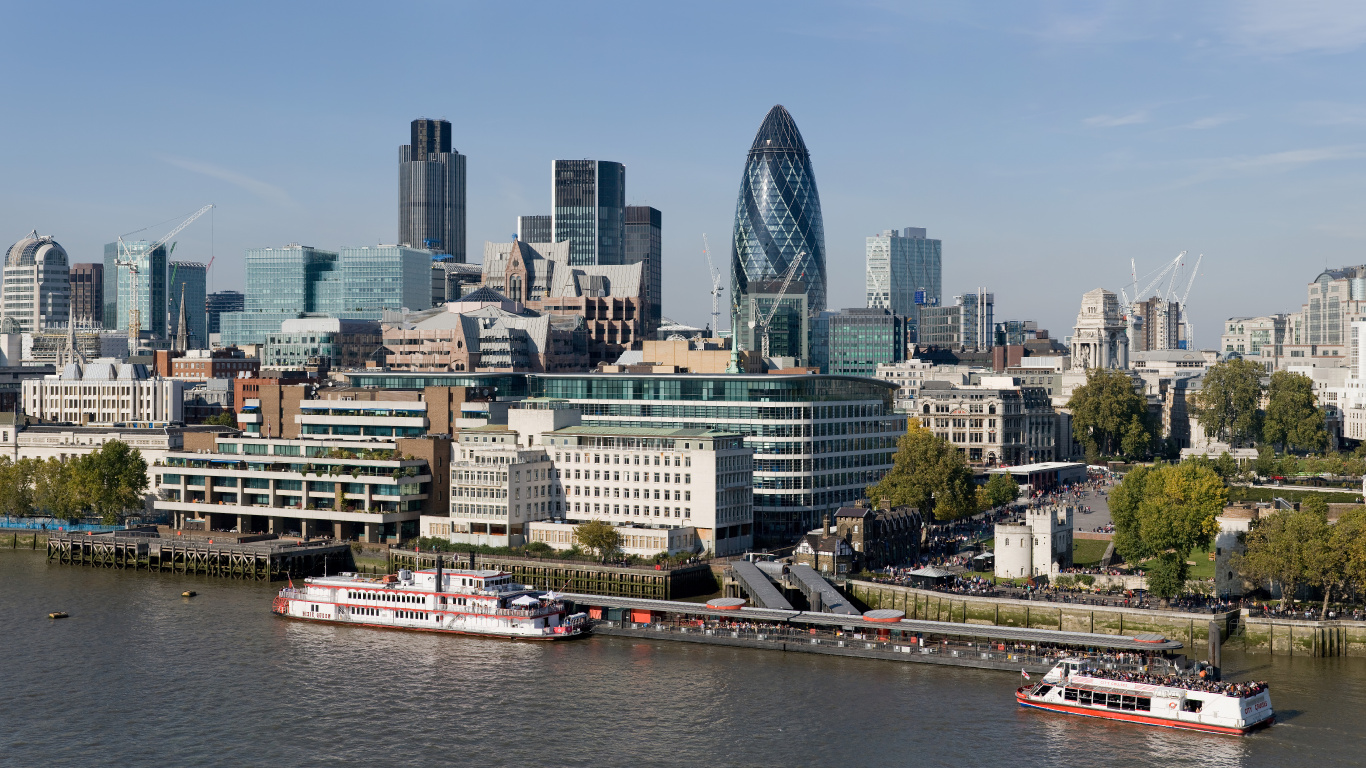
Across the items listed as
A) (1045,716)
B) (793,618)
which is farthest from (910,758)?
(793,618)

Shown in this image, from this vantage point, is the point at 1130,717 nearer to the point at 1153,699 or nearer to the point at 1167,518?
the point at 1153,699

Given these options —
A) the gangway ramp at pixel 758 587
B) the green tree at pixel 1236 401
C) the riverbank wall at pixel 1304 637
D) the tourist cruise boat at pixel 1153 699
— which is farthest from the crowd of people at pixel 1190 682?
the green tree at pixel 1236 401

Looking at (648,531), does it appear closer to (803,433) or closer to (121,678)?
(803,433)

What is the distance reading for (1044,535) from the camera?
356ft

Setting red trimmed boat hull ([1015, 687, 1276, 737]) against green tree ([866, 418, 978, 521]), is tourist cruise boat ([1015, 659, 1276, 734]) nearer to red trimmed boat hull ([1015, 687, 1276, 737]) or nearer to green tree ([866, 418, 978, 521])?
red trimmed boat hull ([1015, 687, 1276, 737])

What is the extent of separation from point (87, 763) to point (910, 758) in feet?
121

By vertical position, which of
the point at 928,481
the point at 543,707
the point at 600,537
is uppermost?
the point at 928,481

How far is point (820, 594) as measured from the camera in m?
101

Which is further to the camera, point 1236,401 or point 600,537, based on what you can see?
point 1236,401

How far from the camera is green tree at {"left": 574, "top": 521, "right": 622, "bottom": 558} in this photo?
376ft

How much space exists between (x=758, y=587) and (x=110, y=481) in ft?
234

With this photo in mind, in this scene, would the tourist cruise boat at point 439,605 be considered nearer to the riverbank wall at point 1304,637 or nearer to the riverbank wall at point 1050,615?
the riverbank wall at point 1050,615

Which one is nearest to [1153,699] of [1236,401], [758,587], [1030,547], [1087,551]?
[1030,547]

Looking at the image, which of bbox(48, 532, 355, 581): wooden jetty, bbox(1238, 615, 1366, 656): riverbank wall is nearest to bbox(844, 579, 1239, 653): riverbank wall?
bbox(1238, 615, 1366, 656): riverbank wall
